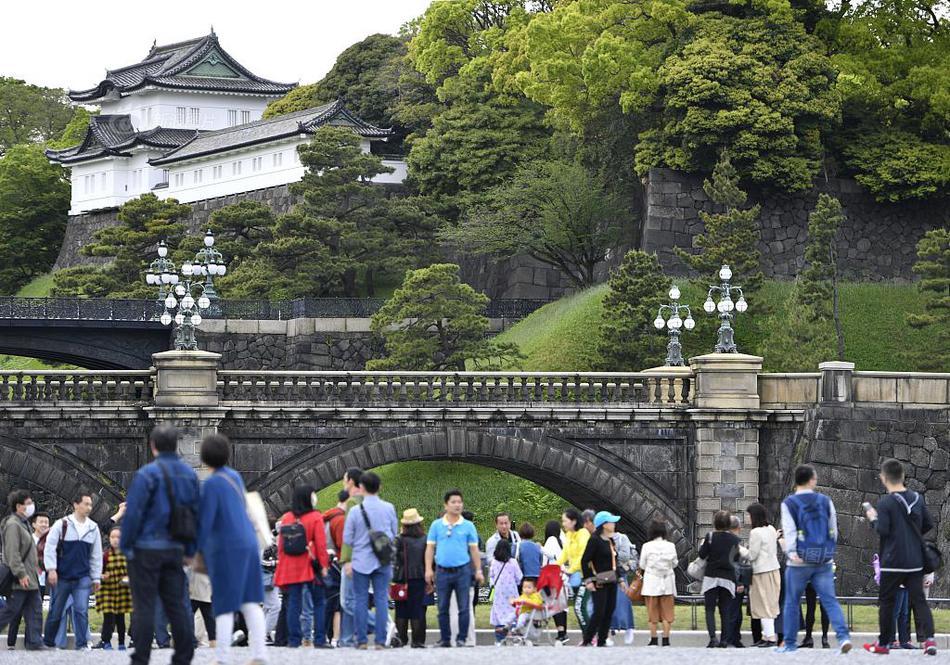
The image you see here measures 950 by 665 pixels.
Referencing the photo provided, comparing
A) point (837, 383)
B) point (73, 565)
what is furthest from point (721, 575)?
point (837, 383)

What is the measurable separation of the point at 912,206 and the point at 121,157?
126 ft

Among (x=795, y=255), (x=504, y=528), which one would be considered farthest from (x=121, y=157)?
(x=504, y=528)

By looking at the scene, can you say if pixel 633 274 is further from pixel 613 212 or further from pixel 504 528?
pixel 504 528

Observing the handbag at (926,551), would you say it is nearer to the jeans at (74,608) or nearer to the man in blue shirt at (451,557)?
the man in blue shirt at (451,557)

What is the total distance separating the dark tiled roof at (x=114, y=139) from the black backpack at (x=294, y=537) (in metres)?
66.9

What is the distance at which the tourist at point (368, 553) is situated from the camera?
19438 millimetres

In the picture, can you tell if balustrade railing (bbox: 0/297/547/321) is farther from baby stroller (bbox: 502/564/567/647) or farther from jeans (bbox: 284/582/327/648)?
jeans (bbox: 284/582/327/648)

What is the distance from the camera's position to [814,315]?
5188cm

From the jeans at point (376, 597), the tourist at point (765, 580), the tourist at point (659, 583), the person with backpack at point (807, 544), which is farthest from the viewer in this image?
the tourist at point (659, 583)

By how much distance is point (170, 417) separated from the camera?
130 feet

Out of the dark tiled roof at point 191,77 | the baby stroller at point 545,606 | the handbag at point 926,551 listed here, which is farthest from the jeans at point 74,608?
the dark tiled roof at point 191,77

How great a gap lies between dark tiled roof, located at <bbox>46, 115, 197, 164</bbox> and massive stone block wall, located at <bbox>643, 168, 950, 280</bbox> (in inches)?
1225

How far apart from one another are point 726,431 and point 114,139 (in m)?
53.3

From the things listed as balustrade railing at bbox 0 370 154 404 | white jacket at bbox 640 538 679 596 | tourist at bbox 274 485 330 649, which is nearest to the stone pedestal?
balustrade railing at bbox 0 370 154 404
